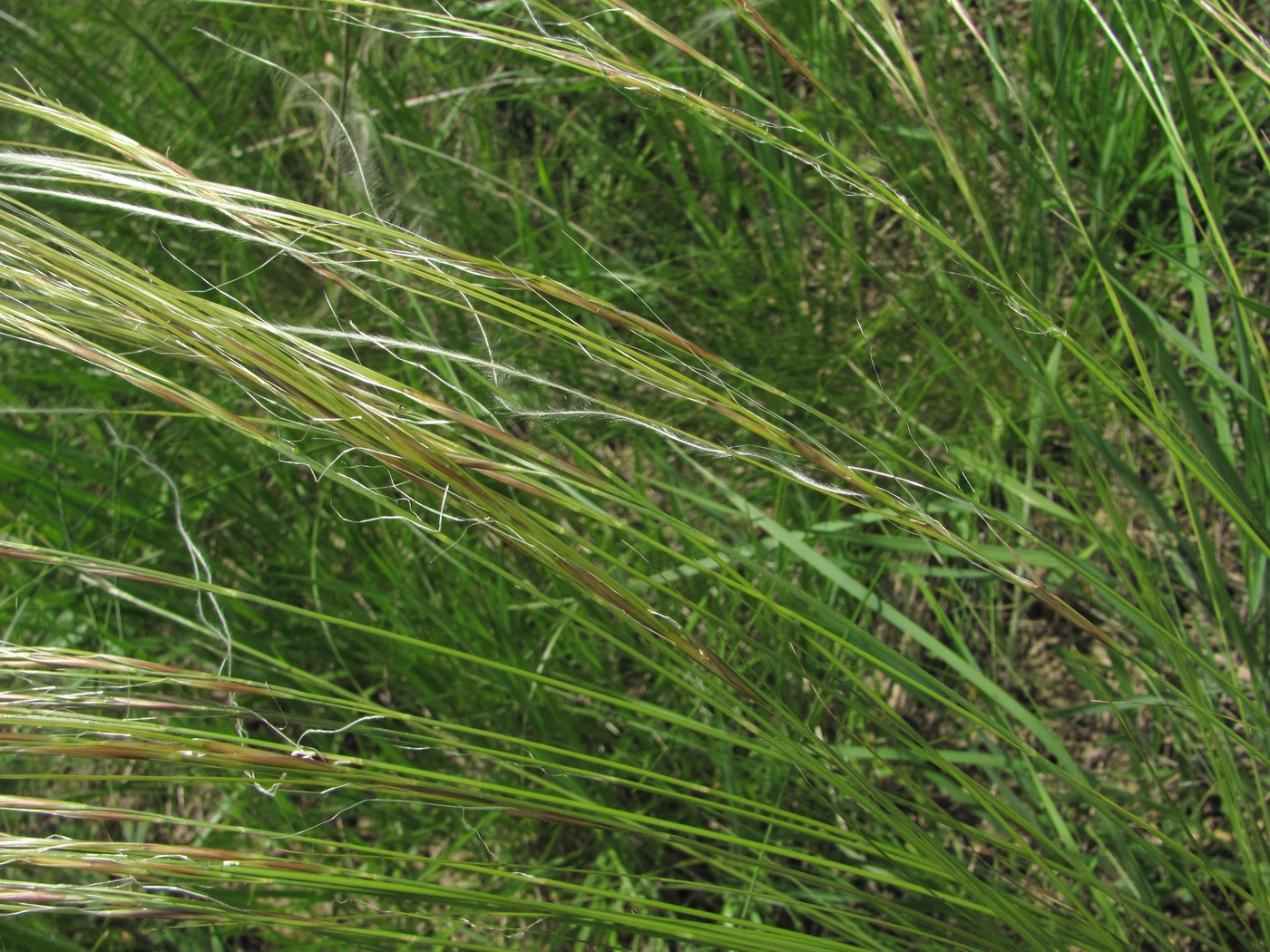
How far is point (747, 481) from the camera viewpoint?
1.44 metres

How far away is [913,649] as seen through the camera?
51.6 inches

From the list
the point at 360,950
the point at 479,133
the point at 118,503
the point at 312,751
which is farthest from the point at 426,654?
the point at 479,133

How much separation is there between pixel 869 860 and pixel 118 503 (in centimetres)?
106

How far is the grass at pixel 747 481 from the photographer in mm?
833

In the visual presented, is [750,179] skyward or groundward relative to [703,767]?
skyward

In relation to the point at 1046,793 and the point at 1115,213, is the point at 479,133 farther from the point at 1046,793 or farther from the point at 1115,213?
the point at 1046,793

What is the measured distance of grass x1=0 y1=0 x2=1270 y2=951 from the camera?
2.73ft

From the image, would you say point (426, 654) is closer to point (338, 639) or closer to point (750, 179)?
point (338, 639)

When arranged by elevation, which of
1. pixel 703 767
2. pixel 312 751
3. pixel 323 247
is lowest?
pixel 703 767

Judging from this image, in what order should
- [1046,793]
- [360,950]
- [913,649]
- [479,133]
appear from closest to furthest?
[1046,793] < [360,950] < [913,649] < [479,133]

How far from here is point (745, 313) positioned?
1416 millimetres

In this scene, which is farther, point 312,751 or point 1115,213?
point 1115,213

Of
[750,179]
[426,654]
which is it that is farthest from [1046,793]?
[750,179]

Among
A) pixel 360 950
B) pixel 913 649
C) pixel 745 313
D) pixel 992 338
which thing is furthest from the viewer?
pixel 745 313
